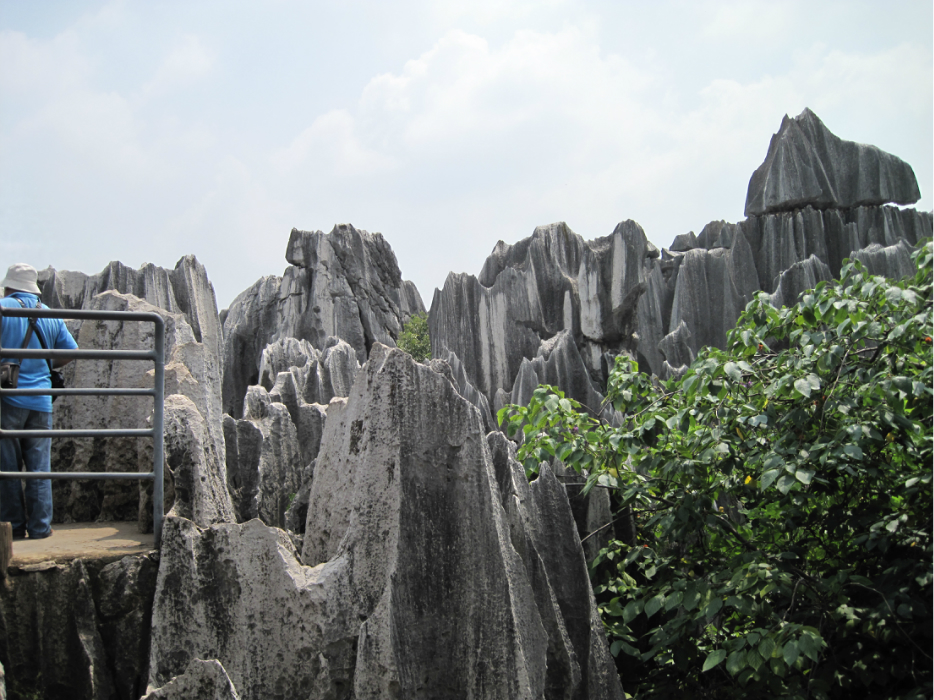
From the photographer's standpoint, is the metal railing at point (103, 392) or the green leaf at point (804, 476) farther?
the green leaf at point (804, 476)

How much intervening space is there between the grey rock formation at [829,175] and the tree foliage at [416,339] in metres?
12.9

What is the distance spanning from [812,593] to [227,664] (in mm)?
2840

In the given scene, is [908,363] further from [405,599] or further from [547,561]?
[405,599]

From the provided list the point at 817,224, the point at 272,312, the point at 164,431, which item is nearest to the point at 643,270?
the point at 817,224

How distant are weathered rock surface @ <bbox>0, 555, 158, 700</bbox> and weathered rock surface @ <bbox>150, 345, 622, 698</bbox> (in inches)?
5.5

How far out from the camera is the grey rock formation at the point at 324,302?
30.1 meters

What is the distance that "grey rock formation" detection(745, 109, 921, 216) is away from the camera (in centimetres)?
2217

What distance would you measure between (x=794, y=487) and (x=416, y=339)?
25.8 meters

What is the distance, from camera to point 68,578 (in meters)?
3.07

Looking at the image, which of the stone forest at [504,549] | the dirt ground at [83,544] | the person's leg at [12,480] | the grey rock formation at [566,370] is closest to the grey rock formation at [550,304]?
the grey rock formation at [566,370]

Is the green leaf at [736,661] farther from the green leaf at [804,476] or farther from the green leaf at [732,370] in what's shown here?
the green leaf at [732,370]

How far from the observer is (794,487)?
365 centimetres

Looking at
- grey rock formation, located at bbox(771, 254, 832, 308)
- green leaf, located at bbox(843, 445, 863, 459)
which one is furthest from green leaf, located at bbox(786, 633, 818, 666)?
grey rock formation, located at bbox(771, 254, 832, 308)

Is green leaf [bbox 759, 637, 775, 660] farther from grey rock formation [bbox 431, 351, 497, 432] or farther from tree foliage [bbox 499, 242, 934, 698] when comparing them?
grey rock formation [bbox 431, 351, 497, 432]
